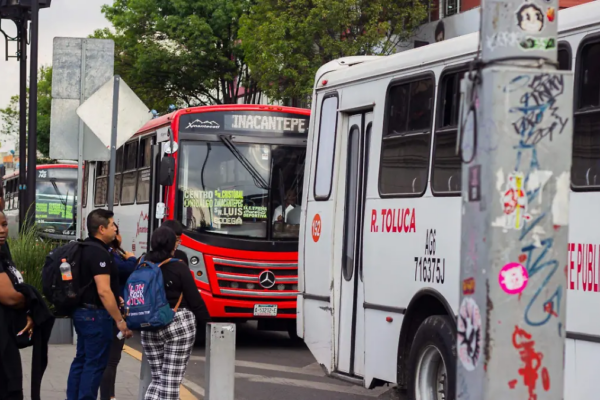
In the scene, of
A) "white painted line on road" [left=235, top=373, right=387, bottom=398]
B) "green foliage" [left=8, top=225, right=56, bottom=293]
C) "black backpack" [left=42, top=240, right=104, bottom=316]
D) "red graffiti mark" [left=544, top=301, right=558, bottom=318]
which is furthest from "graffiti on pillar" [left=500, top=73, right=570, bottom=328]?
"green foliage" [left=8, top=225, right=56, bottom=293]

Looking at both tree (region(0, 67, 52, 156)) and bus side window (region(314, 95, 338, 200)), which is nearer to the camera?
bus side window (region(314, 95, 338, 200))

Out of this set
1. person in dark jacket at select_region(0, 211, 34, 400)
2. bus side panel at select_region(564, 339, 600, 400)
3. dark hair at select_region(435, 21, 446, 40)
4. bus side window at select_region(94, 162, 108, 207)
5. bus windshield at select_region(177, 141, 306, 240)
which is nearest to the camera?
bus side panel at select_region(564, 339, 600, 400)

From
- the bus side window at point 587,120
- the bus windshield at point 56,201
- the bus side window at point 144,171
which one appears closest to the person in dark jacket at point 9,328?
the bus side window at point 587,120

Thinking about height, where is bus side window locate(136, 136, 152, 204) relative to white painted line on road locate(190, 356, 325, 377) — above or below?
above

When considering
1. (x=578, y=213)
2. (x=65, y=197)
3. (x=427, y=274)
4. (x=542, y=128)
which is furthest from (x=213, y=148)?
(x=65, y=197)

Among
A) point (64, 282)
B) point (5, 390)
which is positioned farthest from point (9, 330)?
point (64, 282)

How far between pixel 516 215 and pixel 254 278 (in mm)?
10670

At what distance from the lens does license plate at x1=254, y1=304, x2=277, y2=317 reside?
14164mm

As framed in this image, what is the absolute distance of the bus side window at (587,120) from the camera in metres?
6.57

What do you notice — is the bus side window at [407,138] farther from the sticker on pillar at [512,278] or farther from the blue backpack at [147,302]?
the sticker on pillar at [512,278]

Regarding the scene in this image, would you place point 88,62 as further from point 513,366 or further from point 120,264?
point 513,366

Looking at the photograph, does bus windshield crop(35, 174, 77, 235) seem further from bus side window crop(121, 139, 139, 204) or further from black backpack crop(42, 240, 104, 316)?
black backpack crop(42, 240, 104, 316)

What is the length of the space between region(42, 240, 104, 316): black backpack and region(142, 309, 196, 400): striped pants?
583 mm

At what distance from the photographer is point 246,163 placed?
Answer: 1459 cm
